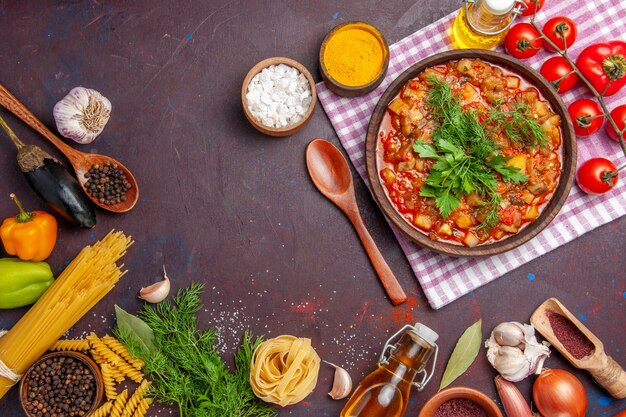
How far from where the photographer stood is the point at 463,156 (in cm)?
318

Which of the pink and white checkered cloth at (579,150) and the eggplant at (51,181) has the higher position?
the eggplant at (51,181)

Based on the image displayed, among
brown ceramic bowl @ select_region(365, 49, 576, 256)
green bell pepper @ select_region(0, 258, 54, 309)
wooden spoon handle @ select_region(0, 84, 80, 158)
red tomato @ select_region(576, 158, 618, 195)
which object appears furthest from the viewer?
wooden spoon handle @ select_region(0, 84, 80, 158)

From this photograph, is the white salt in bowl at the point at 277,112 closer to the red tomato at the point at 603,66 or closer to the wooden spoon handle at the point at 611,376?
the red tomato at the point at 603,66

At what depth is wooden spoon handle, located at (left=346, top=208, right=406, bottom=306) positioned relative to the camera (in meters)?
3.44

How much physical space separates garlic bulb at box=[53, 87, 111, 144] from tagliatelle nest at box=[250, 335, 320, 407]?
150 cm

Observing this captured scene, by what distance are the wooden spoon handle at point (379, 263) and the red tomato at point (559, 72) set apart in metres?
1.25

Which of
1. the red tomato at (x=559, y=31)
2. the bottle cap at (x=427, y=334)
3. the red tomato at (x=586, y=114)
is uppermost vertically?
the red tomato at (x=559, y=31)

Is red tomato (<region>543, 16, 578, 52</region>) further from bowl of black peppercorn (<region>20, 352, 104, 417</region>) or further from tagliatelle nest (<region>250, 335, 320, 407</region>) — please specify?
bowl of black peppercorn (<region>20, 352, 104, 417</region>)

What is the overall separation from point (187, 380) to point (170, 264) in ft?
2.10

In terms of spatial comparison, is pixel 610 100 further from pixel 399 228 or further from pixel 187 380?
pixel 187 380

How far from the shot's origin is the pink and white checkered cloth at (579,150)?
3.41m

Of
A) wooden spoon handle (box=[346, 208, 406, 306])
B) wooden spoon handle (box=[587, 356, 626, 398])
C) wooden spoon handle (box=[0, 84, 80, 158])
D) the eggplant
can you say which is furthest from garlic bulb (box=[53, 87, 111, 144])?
wooden spoon handle (box=[587, 356, 626, 398])

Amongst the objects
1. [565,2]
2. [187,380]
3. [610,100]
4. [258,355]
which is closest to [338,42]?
[565,2]

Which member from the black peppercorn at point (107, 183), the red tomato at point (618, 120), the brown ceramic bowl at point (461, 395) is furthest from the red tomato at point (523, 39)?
the black peppercorn at point (107, 183)
